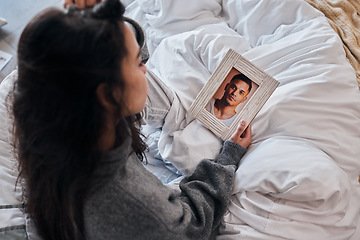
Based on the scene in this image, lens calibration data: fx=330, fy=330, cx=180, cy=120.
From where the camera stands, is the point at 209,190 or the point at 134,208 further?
the point at 209,190

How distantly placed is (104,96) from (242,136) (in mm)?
514

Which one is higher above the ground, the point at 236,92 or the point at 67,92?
the point at 67,92

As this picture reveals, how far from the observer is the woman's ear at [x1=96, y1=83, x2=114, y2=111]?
52 centimetres

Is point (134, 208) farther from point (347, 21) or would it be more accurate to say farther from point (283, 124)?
point (347, 21)

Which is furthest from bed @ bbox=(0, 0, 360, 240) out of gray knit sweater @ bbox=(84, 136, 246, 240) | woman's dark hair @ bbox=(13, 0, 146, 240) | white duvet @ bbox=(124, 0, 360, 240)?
woman's dark hair @ bbox=(13, 0, 146, 240)

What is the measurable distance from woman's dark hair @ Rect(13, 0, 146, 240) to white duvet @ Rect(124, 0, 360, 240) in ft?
1.31

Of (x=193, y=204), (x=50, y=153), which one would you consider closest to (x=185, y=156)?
(x=193, y=204)

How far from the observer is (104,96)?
533mm

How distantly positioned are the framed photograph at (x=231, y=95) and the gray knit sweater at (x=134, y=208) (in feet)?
0.83

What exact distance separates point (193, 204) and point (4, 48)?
1.40 metres

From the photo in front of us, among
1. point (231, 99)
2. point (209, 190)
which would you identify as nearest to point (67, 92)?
point (209, 190)

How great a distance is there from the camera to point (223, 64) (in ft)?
3.05

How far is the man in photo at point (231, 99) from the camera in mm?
934

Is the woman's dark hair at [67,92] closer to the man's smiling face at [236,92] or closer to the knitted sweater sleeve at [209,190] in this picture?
the knitted sweater sleeve at [209,190]
